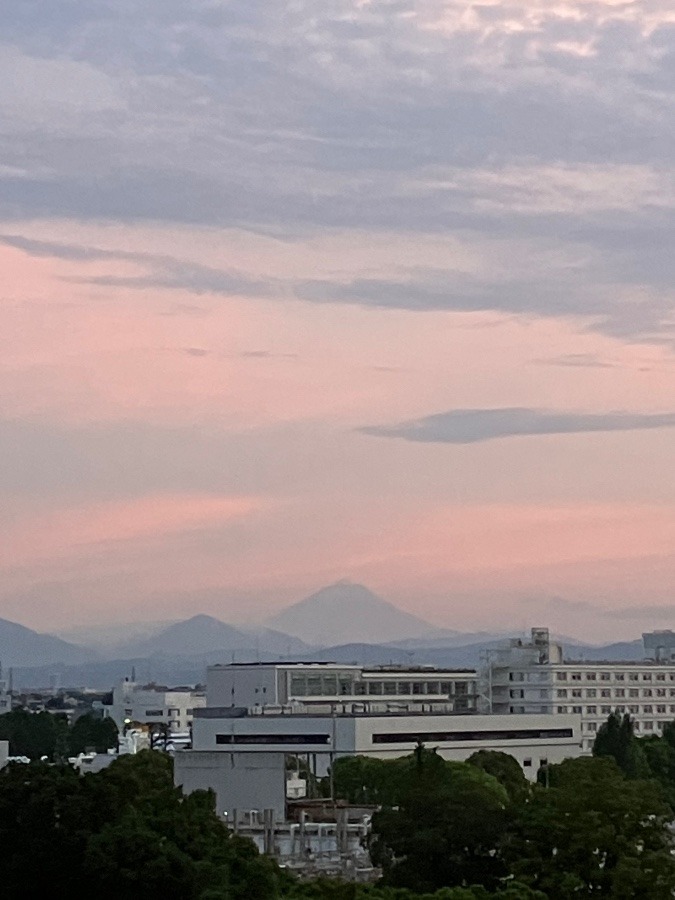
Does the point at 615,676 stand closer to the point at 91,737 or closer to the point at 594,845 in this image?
the point at 91,737

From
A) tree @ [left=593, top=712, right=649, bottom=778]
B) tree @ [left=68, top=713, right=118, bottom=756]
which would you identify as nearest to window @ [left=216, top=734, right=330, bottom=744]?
tree @ [left=68, top=713, right=118, bottom=756]

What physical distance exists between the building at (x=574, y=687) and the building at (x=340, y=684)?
2.34m

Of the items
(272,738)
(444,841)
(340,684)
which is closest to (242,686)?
(340,684)

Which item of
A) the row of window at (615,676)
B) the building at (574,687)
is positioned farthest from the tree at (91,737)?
the row of window at (615,676)

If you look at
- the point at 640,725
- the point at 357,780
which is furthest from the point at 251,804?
the point at 640,725

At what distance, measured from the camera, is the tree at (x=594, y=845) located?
110 feet

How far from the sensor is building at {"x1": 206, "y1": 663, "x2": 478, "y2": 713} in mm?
112000

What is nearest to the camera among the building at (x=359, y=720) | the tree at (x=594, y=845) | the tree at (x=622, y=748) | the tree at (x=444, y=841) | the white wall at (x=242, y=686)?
the tree at (x=594, y=845)

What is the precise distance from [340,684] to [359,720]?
2411 centimetres

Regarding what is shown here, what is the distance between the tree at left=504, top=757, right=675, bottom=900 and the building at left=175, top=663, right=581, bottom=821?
39.3 metres

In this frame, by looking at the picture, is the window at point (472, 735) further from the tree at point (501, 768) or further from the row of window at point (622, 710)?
the row of window at point (622, 710)

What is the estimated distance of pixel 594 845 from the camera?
1350 inches

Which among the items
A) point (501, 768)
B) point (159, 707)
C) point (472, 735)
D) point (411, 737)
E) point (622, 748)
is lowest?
point (501, 768)

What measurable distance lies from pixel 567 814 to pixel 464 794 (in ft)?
7.38
